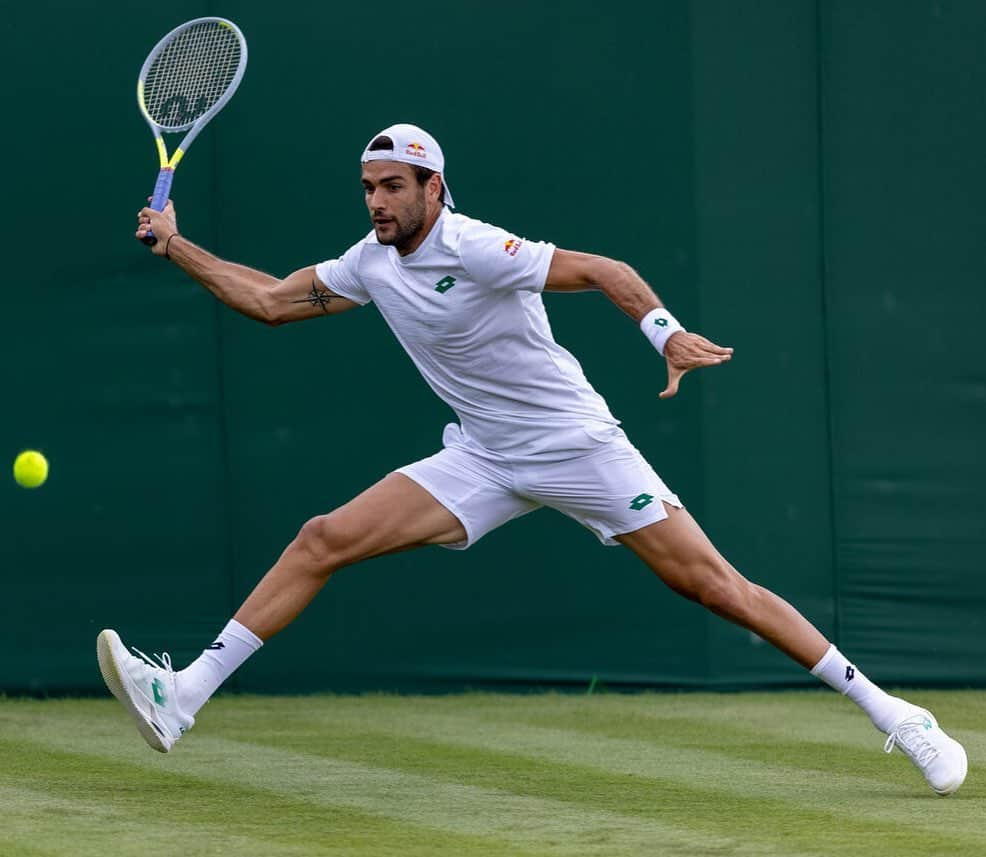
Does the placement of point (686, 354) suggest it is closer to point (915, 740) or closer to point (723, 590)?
point (723, 590)

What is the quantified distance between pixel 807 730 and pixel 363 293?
7.91ft

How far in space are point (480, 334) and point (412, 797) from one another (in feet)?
4.14

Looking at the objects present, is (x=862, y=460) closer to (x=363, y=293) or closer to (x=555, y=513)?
(x=555, y=513)

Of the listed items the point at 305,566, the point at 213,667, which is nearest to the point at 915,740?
the point at 305,566

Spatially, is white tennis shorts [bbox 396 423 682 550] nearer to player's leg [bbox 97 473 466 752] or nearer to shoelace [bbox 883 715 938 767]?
player's leg [bbox 97 473 466 752]

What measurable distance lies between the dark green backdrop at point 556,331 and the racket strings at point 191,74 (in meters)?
1.44

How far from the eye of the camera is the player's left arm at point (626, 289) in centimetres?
472

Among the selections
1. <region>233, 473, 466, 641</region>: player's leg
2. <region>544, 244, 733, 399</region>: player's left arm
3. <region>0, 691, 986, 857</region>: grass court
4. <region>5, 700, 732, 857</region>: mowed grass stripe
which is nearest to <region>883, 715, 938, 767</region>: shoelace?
<region>0, 691, 986, 857</region>: grass court

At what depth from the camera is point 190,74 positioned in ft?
20.8

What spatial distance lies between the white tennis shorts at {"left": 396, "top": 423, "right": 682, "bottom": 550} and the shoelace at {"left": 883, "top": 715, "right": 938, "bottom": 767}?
85 cm

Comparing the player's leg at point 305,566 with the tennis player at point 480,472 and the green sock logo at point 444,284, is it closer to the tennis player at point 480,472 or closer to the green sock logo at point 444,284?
the tennis player at point 480,472

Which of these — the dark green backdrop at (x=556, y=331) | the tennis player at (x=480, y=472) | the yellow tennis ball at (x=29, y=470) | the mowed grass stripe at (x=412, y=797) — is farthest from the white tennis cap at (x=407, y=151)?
the dark green backdrop at (x=556, y=331)

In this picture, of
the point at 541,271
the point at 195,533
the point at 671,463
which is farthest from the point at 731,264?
the point at 541,271

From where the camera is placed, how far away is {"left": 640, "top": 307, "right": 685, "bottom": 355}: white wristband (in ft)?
15.7
